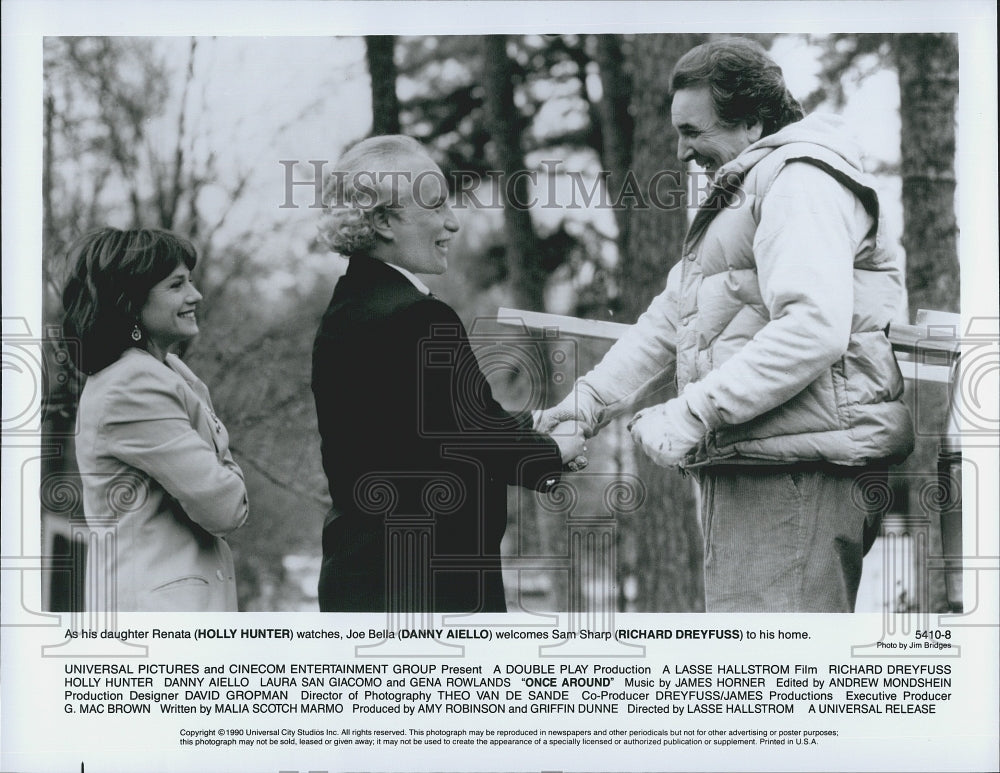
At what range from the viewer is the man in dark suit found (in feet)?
14.5

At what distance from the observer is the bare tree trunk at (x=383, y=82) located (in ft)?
15.6

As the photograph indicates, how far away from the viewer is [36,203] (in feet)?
→ 15.7

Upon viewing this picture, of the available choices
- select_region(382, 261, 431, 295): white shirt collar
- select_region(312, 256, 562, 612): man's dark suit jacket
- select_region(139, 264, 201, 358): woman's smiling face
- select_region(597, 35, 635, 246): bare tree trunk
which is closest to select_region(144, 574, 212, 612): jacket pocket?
select_region(312, 256, 562, 612): man's dark suit jacket

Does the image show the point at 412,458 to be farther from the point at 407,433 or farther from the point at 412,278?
the point at 412,278

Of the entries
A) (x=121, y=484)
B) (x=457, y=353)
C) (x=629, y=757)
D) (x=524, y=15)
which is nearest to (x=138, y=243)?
(x=121, y=484)

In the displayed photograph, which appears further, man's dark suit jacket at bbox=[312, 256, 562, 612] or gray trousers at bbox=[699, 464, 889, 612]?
man's dark suit jacket at bbox=[312, 256, 562, 612]

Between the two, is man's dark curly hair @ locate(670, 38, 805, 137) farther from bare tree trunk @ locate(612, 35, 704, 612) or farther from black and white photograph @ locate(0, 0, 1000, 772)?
bare tree trunk @ locate(612, 35, 704, 612)

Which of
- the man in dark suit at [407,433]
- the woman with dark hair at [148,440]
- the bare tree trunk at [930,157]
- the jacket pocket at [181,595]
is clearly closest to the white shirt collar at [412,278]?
the man in dark suit at [407,433]

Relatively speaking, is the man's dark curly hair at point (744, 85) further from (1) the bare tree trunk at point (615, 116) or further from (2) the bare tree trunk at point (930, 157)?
(2) the bare tree trunk at point (930, 157)

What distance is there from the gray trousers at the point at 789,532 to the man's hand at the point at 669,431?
17 cm

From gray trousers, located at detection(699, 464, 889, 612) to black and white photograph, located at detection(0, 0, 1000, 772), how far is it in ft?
0.05

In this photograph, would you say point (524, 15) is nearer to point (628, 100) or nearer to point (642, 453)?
point (628, 100)

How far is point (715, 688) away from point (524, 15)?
2.43 m

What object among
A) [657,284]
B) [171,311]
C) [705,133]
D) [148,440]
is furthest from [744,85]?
[148,440]
